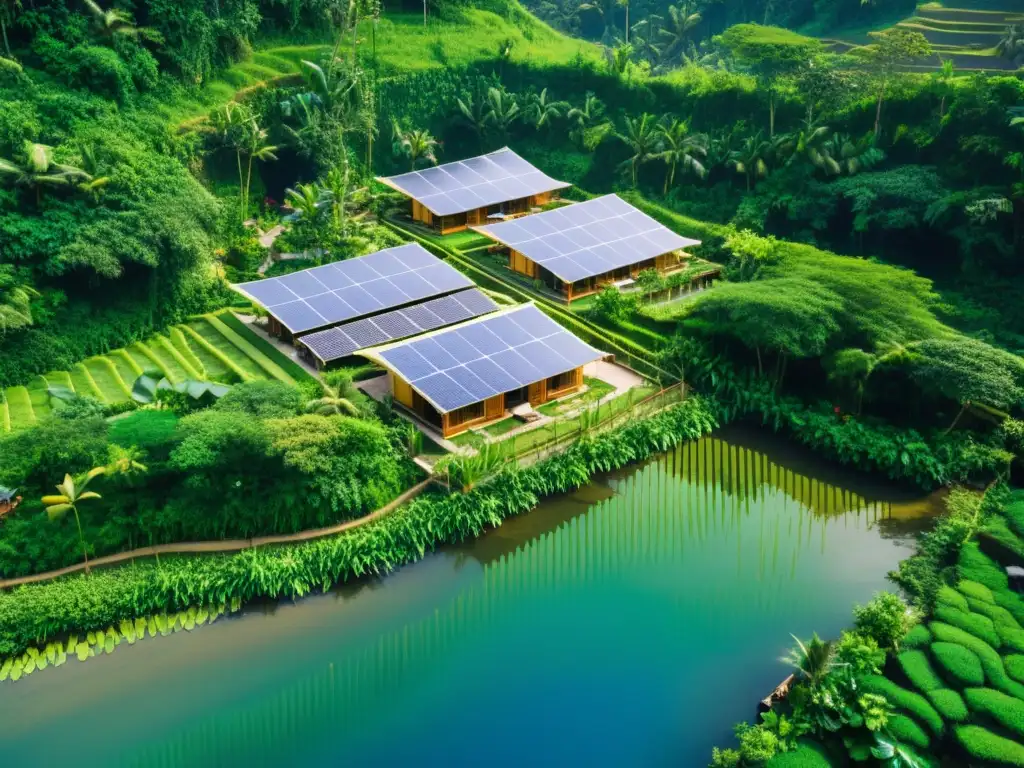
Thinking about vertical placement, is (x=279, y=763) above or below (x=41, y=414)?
below

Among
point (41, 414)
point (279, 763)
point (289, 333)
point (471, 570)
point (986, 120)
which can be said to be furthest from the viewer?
point (986, 120)

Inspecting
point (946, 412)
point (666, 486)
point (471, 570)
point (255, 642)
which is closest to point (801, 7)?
point (946, 412)

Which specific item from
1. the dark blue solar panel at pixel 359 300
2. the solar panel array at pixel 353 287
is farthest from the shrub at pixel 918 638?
the dark blue solar panel at pixel 359 300

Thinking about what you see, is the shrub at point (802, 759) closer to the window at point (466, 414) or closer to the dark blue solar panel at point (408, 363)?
the window at point (466, 414)

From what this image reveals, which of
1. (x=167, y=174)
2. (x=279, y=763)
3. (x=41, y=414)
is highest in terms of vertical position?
(x=167, y=174)

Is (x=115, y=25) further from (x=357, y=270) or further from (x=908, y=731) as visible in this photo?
(x=908, y=731)

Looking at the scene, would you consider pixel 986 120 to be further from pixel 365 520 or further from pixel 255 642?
pixel 255 642
